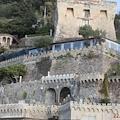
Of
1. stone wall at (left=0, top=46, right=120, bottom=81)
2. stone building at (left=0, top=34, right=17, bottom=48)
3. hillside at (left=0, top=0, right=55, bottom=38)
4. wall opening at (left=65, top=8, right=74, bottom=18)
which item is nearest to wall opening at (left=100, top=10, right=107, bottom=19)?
wall opening at (left=65, top=8, right=74, bottom=18)

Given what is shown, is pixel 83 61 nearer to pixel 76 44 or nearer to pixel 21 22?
pixel 76 44

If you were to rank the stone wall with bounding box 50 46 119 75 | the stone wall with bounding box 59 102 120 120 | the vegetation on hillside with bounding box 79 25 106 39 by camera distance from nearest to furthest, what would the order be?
the stone wall with bounding box 59 102 120 120, the stone wall with bounding box 50 46 119 75, the vegetation on hillside with bounding box 79 25 106 39

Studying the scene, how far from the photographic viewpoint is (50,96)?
50.8 meters

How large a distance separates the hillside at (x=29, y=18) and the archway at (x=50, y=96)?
25548 millimetres

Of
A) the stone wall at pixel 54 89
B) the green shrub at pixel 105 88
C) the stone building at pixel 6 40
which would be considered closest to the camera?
the green shrub at pixel 105 88

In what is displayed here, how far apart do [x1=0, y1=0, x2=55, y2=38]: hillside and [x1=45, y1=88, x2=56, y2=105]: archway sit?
25548 mm

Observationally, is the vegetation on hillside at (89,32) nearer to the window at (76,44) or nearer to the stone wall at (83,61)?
the window at (76,44)

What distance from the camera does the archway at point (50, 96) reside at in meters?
50.1

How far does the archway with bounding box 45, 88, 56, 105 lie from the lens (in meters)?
50.1

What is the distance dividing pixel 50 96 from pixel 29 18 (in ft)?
112

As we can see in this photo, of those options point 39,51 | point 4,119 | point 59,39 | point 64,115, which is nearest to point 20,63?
point 39,51

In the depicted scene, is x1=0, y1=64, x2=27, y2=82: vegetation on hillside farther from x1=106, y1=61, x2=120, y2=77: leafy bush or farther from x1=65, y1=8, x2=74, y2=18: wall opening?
x1=106, y1=61, x2=120, y2=77: leafy bush

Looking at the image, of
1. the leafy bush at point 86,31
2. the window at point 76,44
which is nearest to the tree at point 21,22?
the leafy bush at point 86,31

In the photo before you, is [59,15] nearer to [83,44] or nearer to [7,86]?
[83,44]
